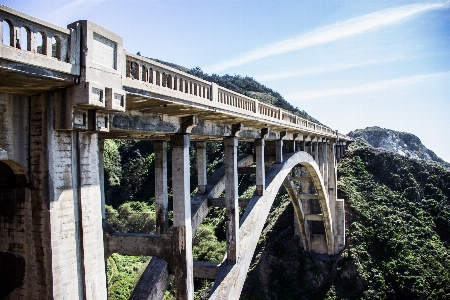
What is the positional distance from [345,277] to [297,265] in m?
3.59

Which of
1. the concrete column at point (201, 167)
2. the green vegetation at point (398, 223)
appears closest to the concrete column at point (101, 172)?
the concrete column at point (201, 167)

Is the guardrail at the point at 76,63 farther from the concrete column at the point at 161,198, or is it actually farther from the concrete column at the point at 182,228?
the concrete column at the point at 161,198

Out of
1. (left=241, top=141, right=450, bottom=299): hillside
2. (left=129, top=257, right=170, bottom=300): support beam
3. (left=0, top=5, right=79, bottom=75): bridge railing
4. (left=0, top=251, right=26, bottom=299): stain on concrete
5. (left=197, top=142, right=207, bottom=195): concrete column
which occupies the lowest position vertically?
(left=241, top=141, right=450, bottom=299): hillside

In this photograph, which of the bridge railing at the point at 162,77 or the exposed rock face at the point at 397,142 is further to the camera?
the exposed rock face at the point at 397,142

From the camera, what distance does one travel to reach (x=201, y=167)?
1270 centimetres

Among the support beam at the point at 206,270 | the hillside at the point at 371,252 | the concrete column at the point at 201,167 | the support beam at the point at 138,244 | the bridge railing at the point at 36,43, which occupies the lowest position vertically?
the hillside at the point at 371,252

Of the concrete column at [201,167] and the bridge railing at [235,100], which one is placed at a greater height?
the bridge railing at [235,100]

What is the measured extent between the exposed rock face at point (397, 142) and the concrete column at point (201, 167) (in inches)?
3130

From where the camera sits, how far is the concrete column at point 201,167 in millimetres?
12234

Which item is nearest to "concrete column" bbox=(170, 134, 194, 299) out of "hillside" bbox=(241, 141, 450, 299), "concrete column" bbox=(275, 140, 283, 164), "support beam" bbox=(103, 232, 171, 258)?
"support beam" bbox=(103, 232, 171, 258)

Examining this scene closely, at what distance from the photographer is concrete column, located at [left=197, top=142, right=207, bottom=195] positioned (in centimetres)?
1223

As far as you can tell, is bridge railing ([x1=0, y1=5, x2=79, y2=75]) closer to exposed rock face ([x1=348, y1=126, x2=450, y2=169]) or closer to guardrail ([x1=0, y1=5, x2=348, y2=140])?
guardrail ([x1=0, y1=5, x2=348, y2=140])

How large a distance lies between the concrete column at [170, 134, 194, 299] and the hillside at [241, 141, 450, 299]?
19783mm

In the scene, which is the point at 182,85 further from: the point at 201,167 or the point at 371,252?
the point at 371,252
